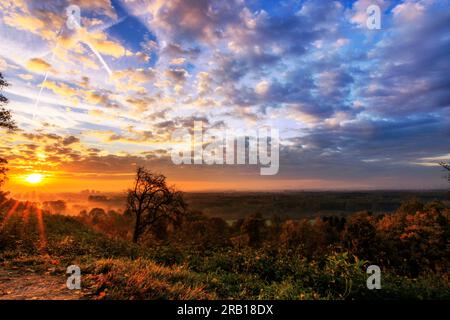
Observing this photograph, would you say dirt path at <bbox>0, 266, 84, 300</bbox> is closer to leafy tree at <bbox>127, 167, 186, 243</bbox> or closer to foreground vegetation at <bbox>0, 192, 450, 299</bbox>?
foreground vegetation at <bbox>0, 192, 450, 299</bbox>

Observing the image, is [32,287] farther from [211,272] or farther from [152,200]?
[152,200]

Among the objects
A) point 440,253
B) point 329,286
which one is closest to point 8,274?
point 329,286

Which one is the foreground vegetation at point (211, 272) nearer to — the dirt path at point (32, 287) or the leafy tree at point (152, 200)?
the dirt path at point (32, 287)

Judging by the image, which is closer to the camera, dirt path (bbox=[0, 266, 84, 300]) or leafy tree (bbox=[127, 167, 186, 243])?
dirt path (bbox=[0, 266, 84, 300])

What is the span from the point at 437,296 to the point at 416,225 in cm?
3393

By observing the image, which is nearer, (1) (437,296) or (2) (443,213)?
(1) (437,296)

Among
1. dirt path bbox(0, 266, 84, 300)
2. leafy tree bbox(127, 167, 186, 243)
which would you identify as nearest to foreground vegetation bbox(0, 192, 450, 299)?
dirt path bbox(0, 266, 84, 300)

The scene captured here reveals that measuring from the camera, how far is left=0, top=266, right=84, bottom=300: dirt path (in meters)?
6.11

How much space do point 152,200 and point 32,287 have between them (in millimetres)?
24218

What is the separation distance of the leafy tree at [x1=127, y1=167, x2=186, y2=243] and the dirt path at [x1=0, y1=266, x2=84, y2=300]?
72.7 ft

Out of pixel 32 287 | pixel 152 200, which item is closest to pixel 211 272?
pixel 32 287

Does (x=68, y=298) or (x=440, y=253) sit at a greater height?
(x=68, y=298)

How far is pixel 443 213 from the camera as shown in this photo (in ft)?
111
